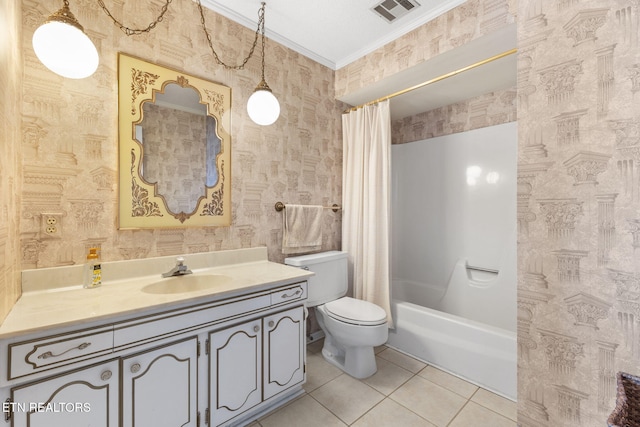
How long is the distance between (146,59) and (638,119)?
2269 millimetres

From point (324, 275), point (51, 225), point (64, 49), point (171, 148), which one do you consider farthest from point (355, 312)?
point (64, 49)

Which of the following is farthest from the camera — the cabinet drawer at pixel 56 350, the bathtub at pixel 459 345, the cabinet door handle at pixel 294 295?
the bathtub at pixel 459 345

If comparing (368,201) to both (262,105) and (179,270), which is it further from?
(179,270)

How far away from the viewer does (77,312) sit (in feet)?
3.30

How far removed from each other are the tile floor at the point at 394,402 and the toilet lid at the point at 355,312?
43cm

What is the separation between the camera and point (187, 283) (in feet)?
5.17

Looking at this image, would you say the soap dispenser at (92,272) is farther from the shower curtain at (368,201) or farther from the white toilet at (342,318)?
the shower curtain at (368,201)

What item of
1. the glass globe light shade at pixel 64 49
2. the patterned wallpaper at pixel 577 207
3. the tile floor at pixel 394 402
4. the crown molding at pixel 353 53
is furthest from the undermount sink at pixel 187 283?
the crown molding at pixel 353 53

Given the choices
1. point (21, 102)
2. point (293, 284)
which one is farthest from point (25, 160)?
point (293, 284)

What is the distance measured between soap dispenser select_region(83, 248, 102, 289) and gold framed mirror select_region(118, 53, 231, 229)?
19 cm

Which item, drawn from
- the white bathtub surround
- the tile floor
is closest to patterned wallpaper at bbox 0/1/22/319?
the tile floor

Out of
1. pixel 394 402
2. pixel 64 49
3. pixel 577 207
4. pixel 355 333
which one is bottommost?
pixel 394 402

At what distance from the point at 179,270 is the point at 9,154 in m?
0.84

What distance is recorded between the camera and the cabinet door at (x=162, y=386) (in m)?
1.06
